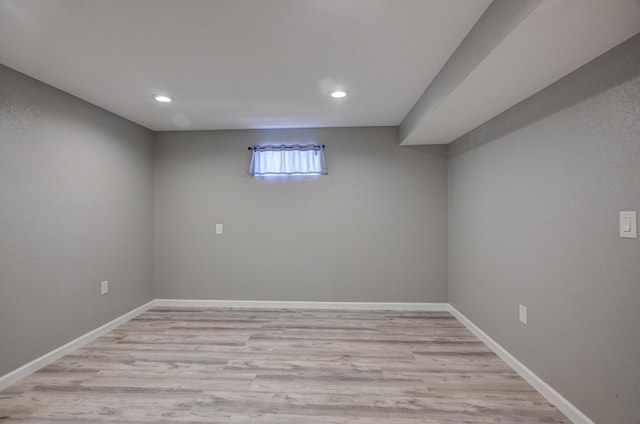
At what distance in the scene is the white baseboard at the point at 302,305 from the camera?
3678 millimetres

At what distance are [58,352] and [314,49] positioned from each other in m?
3.24

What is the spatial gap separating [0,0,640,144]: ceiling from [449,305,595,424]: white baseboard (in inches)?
79.5

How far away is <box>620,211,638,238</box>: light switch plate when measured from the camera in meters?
1.39

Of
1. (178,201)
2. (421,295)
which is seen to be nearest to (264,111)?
(178,201)

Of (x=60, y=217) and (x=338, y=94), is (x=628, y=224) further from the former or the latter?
(x=60, y=217)

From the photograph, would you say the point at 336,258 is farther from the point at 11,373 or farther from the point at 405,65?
the point at 11,373

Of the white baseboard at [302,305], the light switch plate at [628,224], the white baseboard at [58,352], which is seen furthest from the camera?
the white baseboard at [302,305]

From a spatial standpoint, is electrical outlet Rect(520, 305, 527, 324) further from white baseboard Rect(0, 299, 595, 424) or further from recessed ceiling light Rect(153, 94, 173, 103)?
recessed ceiling light Rect(153, 94, 173, 103)

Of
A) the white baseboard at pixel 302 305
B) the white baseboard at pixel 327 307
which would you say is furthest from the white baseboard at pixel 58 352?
the white baseboard at pixel 302 305

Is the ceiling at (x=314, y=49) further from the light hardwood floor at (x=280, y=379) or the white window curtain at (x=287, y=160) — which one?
the light hardwood floor at (x=280, y=379)

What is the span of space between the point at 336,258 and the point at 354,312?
0.71 m

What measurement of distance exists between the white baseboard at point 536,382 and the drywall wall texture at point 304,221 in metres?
0.96

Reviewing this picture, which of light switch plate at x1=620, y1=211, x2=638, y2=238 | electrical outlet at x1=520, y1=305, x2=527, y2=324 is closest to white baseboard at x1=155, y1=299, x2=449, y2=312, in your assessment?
electrical outlet at x1=520, y1=305, x2=527, y2=324

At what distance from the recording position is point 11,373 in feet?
6.96
